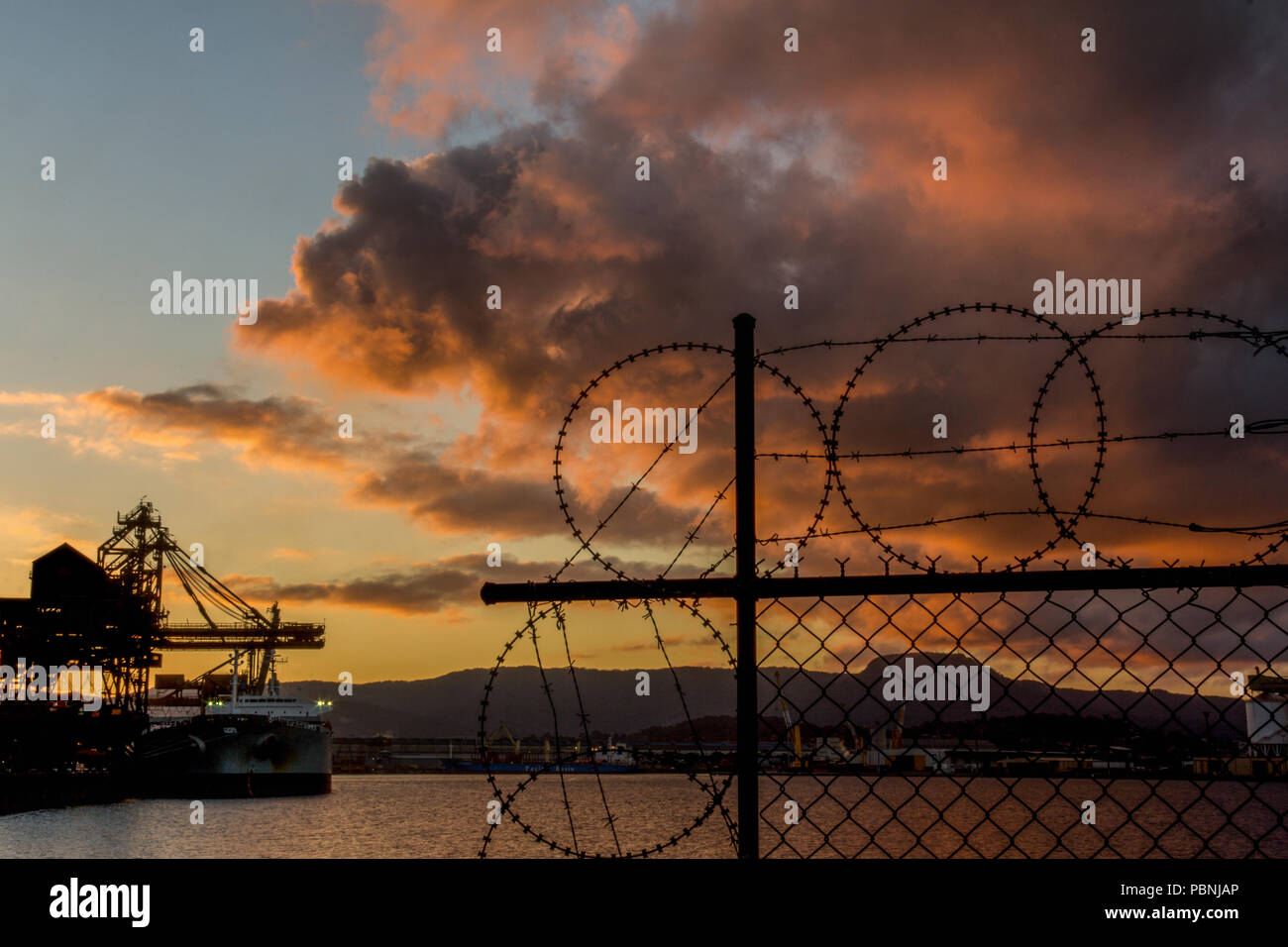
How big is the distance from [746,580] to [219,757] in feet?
363

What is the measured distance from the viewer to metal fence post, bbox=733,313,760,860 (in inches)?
112

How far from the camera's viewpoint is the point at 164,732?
331ft

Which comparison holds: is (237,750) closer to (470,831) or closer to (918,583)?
(470,831)

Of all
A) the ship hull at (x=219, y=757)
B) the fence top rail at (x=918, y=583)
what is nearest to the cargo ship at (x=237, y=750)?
the ship hull at (x=219, y=757)

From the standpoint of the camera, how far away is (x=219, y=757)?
10194 centimetres

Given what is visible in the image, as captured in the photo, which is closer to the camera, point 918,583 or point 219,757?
point 918,583

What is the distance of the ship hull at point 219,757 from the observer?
10069 centimetres

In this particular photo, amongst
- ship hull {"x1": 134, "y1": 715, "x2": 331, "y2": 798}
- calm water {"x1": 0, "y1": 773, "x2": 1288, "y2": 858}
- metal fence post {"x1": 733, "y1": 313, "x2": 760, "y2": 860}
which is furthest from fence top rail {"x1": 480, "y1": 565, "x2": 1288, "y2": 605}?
ship hull {"x1": 134, "y1": 715, "x2": 331, "y2": 798}

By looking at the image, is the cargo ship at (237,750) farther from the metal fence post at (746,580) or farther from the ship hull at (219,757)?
the metal fence post at (746,580)

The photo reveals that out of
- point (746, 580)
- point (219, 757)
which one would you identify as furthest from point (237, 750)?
point (746, 580)
